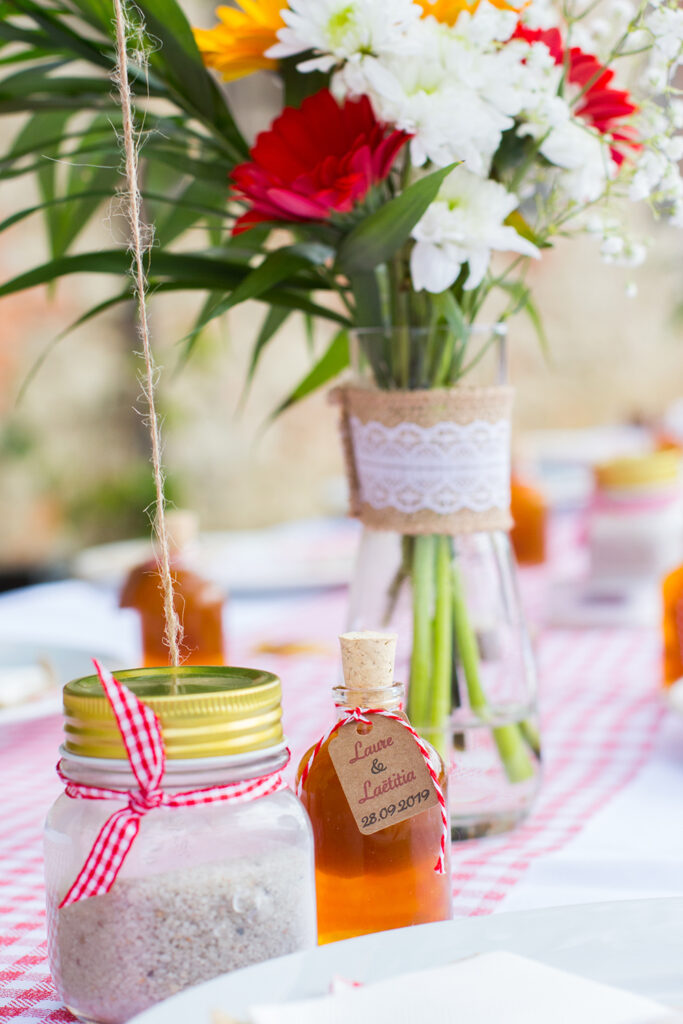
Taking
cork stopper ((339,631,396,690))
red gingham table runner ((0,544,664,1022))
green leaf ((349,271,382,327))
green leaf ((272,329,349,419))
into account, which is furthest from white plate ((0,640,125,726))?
cork stopper ((339,631,396,690))

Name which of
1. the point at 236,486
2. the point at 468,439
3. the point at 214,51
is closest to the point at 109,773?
the point at 468,439

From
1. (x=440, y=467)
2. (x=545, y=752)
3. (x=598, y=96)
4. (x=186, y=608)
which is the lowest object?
(x=545, y=752)

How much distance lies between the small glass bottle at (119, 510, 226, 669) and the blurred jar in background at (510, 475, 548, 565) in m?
0.65

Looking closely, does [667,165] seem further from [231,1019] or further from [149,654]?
[149,654]

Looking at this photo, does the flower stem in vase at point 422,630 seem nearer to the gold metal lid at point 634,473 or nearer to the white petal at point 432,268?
the white petal at point 432,268

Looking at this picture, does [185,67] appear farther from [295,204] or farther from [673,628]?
[673,628]

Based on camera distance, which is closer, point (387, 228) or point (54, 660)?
point (387, 228)

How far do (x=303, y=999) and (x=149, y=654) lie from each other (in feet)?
2.21

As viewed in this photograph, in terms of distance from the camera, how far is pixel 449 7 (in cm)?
65

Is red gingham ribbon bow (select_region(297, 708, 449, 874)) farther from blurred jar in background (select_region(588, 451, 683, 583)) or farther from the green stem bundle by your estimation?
blurred jar in background (select_region(588, 451, 683, 583))

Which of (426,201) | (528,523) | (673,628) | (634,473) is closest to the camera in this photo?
(426,201)

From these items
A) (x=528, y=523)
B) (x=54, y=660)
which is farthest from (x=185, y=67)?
(x=528, y=523)

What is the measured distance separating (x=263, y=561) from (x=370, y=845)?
4.06 ft

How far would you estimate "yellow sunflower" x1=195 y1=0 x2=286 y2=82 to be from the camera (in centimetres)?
64
